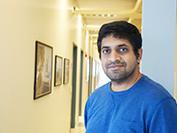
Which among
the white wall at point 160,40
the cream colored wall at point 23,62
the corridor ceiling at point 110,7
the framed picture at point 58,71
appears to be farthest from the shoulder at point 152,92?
the corridor ceiling at point 110,7

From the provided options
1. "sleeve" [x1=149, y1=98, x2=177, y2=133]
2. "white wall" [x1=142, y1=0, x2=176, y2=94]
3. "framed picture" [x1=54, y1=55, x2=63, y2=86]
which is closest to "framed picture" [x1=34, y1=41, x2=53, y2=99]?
"framed picture" [x1=54, y1=55, x2=63, y2=86]

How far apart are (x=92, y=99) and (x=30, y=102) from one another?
151 centimetres

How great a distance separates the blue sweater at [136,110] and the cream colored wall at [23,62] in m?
1.00

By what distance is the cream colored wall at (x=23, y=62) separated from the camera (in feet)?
7.22

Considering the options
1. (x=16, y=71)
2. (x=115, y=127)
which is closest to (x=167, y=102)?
(x=115, y=127)

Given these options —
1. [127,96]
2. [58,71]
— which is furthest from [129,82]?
[58,71]

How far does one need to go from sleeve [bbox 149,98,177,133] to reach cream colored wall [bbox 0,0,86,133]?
1353 mm

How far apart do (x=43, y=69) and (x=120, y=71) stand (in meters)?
2.26

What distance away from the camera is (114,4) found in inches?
291

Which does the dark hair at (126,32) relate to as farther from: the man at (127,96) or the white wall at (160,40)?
the white wall at (160,40)

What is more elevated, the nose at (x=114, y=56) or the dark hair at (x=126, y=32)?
the dark hair at (x=126, y=32)

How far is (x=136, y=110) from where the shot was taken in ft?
4.09

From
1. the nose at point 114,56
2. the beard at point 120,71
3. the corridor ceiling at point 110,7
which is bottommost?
the beard at point 120,71

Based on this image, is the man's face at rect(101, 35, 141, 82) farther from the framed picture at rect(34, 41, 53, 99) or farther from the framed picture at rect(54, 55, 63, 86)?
the framed picture at rect(54, 55, 63, 86)
